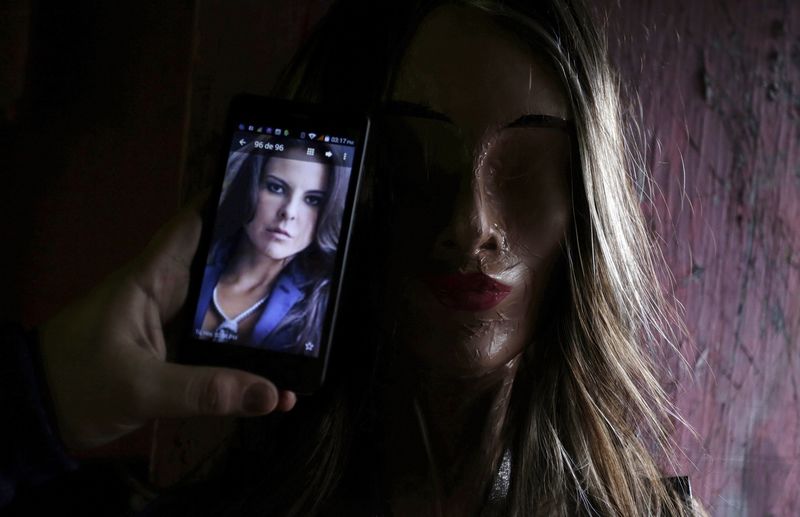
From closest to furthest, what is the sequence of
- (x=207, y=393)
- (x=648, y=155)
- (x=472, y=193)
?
(x=207, y=393), (x=472, y=193), (x=648, y=155)

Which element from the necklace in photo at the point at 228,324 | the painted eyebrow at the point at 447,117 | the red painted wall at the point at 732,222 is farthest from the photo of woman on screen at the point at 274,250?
the red painted wall at the point at 732,222

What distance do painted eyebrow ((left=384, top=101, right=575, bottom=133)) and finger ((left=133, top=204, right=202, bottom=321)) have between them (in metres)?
0.19

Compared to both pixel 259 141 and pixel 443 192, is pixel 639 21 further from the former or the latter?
pixel 259 141

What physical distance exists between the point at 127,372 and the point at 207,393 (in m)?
0.06

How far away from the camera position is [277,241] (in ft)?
1.50

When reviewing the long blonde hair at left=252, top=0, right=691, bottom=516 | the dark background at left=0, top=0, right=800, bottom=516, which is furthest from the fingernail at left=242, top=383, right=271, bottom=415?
the dark background at left=0, top=0, right=800, bottom=516

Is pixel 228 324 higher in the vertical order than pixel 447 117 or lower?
lower

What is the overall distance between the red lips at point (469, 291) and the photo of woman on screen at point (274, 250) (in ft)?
0.35

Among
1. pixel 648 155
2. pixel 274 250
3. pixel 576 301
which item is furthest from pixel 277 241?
pixel 648 155

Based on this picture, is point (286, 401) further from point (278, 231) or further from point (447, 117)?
point (447, 117)

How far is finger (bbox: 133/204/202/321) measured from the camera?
44cm

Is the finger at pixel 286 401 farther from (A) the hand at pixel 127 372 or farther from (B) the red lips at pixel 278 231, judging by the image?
(B) the red lips at pixel 278 231

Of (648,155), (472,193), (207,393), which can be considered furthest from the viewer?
(648,155)

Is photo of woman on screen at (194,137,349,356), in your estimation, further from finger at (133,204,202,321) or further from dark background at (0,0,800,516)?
dark background at (0,0,800,516)
